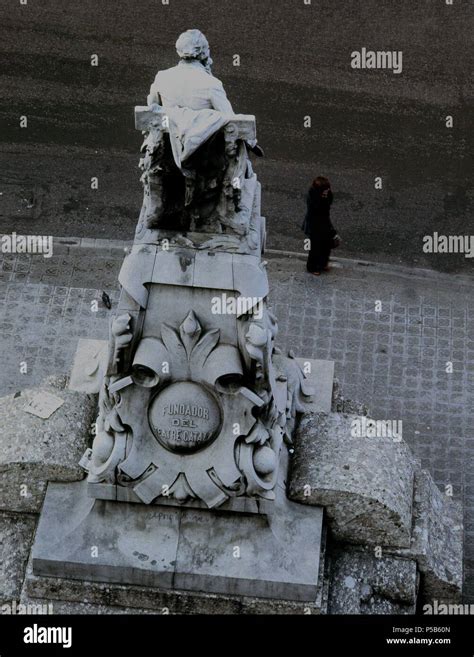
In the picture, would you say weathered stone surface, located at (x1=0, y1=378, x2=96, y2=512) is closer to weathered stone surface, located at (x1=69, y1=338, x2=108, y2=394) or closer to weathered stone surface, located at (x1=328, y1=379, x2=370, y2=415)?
weathered stone surface, located at (x1=69, y1=338, x2=108, y2=394)

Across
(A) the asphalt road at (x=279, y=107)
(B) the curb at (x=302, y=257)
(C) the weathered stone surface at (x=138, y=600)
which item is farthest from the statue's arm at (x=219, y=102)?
(A) the asphalt road at (x=279, y=107)

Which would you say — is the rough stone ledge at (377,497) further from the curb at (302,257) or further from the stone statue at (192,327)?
the curb at (302,257)

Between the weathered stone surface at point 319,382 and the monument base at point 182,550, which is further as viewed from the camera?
the weathered stone surface at point 319,382

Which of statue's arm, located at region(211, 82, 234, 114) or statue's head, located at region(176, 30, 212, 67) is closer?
statue's arm, located at region(211, 82, 234, 114)

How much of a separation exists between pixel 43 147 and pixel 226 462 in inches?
296

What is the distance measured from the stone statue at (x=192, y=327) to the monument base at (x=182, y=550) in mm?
237

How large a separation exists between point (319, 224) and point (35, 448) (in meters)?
5.19

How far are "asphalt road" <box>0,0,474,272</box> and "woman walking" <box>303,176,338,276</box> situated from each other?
561 millimetres

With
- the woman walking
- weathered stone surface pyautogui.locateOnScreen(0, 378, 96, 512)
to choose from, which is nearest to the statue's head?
weathered stone surface pyautogui.locateOnScreen(0, 378, 96, 512)

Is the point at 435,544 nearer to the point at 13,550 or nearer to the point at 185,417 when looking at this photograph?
the point at 185,417

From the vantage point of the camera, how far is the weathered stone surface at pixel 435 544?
12.7 m

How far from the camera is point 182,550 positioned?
1217cm

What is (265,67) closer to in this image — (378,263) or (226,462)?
(378,263)

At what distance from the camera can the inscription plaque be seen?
38.5 ft
